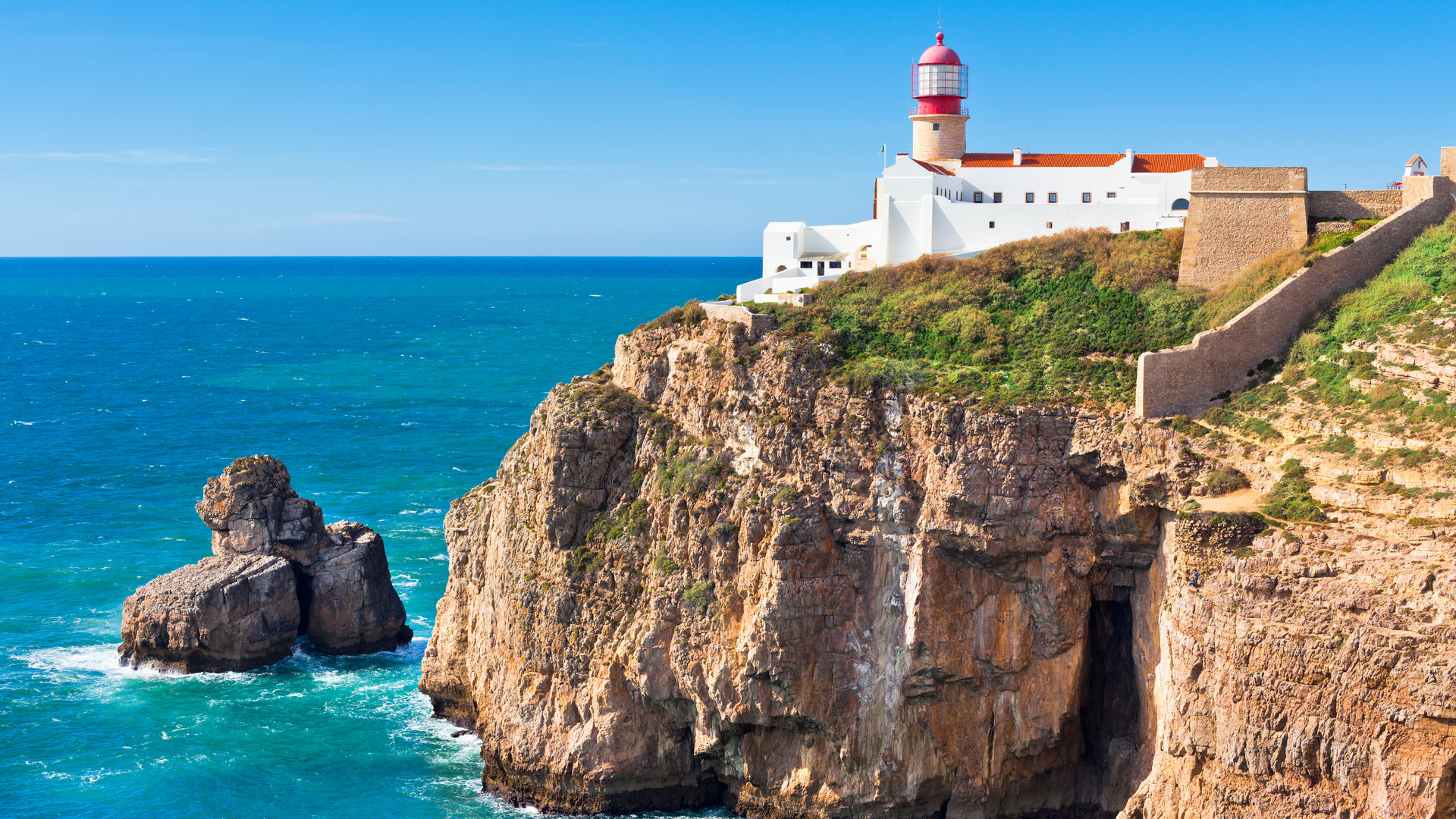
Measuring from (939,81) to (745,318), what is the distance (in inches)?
672

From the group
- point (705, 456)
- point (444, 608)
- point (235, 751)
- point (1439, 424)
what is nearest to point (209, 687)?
point (235, 751)

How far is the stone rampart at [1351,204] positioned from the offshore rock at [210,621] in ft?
124

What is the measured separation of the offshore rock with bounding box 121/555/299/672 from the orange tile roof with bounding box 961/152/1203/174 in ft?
102

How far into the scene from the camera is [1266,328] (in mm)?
36969

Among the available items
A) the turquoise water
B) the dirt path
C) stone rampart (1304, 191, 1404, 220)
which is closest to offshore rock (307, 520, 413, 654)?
the turquoise water

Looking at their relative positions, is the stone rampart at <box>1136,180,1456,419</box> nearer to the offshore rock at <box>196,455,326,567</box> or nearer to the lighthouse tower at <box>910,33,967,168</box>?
the lighthouse tower at <box>910,33,967,168</box>

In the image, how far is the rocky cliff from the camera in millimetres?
29422

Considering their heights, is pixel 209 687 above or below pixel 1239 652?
below

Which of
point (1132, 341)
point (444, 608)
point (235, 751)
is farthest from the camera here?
point (444, 608)

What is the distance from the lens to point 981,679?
35219mm

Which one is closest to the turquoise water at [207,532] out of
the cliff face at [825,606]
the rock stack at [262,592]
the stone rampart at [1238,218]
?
the rock stack at [262,592]

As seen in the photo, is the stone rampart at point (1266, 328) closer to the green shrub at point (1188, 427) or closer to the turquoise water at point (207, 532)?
the green shrub at point (1188, 427)

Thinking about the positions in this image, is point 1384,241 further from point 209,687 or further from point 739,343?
point 209,687

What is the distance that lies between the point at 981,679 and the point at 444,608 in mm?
18835
